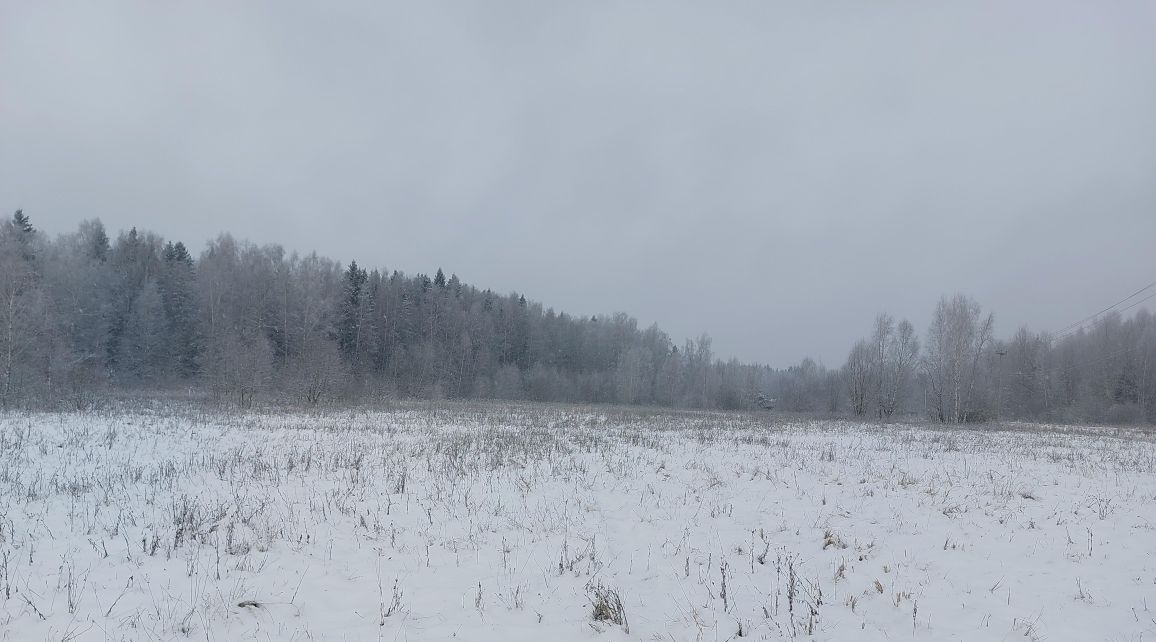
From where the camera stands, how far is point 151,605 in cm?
525

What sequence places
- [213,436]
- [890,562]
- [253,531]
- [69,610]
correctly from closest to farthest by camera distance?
[69,610], [890,562], [253,531], [213,436]

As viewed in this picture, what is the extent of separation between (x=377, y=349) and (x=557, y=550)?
66.4 m

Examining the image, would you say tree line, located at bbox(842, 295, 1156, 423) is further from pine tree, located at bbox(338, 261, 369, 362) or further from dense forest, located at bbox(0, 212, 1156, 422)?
pine tree, located at bbox(338, 261, 369, 362)

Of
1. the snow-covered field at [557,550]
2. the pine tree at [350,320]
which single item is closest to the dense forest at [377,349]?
the pine tree at [350,320]

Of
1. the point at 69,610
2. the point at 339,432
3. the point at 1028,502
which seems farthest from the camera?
the point at 339,432

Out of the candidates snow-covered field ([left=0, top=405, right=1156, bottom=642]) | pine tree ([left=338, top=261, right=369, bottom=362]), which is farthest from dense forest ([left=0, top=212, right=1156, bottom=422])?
snow-covered field ([left=0, top=405, right=1156, bottom=642])

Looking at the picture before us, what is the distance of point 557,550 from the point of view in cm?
688

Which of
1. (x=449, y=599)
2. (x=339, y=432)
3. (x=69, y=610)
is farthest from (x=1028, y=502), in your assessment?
(x=339, y=432)

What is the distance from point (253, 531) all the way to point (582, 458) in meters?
7.48

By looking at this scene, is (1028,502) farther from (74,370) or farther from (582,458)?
(74,370)

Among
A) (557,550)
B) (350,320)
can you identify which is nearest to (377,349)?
(350,320)

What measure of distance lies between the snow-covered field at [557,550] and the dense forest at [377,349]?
79.4ft

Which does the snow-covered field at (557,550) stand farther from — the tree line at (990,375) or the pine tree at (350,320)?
the pine tree at (350,320)

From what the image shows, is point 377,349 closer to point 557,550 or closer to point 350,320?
point 350,320
